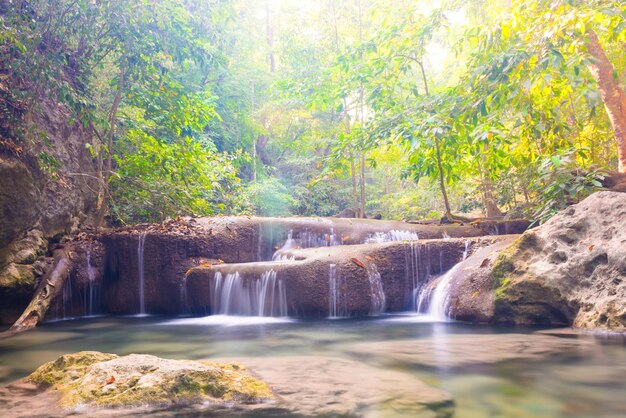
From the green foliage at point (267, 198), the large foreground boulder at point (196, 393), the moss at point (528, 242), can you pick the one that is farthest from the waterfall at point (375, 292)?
the green foliage at point (267, 198)

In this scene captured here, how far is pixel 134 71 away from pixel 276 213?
11118mm

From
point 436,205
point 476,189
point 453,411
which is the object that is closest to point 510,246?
point 453,411

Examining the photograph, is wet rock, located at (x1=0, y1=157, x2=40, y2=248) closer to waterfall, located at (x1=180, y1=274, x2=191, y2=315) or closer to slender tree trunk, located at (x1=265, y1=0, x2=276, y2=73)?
waterfall, located at (x1=180, y1=274, x2=191, y2=315)

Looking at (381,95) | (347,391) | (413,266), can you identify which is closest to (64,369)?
(347,391)

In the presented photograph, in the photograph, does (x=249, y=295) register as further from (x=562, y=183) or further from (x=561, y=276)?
(x=562, y=183)

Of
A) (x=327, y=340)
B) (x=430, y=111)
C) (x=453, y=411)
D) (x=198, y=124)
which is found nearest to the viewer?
(x=453, y=411)

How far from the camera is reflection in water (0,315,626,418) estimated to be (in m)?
2.96

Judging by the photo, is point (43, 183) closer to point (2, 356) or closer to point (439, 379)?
point (2, 356)

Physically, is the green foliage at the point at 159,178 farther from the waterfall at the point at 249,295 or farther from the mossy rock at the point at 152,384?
the mossy rock at the point at 152,384

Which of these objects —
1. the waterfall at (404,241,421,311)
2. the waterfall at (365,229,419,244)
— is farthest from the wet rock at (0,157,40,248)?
the waterfall at (365,229,419,244)

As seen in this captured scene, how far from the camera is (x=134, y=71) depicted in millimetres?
8867

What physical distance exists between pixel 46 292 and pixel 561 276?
725cm

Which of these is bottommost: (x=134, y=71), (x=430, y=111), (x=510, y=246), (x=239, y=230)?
(x=510, y=246)

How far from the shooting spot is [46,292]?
7270 mm
